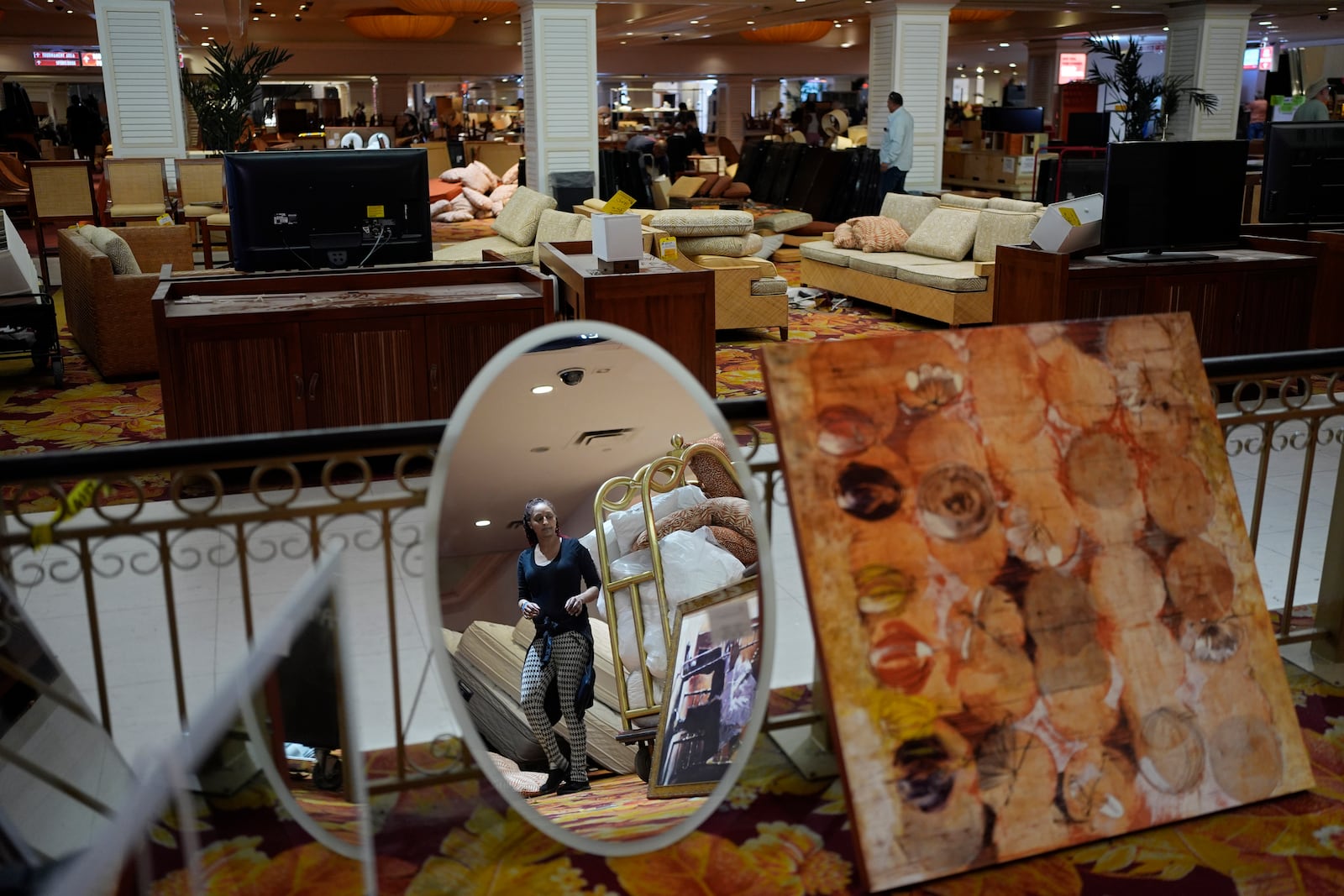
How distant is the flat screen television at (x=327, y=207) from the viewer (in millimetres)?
5430

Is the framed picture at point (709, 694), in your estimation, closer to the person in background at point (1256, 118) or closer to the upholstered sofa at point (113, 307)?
the upholstered sofa at point (113, 307)

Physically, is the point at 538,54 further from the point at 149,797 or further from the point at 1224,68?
the point at 149,797

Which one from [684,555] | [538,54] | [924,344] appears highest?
[538,54]

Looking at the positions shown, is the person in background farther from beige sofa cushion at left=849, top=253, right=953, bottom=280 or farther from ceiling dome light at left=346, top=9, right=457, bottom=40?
ceiling dome light at left=346, top=9, right=457, bottom=40

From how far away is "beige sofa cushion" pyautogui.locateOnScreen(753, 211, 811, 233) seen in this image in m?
13.1

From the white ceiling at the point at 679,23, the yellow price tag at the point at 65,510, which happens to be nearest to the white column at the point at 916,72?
the white ceiling at the point at 679,23

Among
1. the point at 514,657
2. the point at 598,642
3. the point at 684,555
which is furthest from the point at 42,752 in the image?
the point at 684,555

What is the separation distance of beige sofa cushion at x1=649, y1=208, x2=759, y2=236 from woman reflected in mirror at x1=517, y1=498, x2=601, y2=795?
5.57 metres

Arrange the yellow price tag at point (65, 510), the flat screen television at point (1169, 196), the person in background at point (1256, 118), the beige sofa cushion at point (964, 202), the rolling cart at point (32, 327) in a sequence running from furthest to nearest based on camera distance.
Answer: the person in background at point (1256, 118) → the beige sofa cushion at point (964, 202) → the rolling cart at point (32, 327) → the flat screen television at point (1169, 196) → the yellow price tag at point (65, 510)

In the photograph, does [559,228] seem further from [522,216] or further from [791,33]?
[791,33]

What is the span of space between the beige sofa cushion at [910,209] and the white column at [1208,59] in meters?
8.16

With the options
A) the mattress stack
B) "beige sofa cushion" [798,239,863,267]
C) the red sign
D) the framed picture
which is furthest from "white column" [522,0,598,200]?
the red sign

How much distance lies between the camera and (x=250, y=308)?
5.14m

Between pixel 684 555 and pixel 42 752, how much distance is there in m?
1.57
